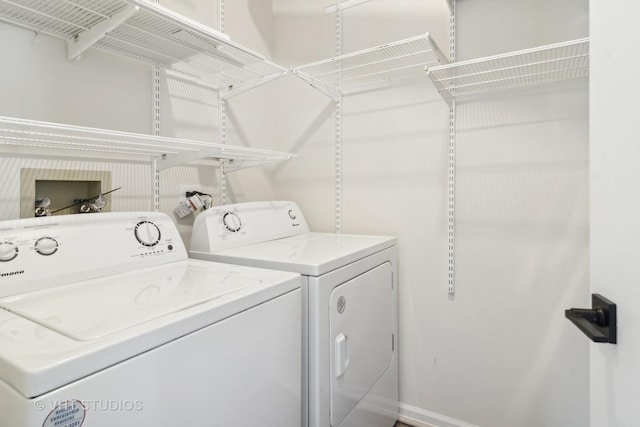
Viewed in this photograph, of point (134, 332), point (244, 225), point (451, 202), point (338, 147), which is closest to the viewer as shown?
point (134, 332)

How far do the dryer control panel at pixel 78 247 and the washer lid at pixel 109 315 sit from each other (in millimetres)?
39

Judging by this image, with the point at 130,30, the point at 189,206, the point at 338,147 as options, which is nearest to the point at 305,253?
the point at 189,206

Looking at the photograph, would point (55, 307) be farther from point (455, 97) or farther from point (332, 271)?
point (455, 97)

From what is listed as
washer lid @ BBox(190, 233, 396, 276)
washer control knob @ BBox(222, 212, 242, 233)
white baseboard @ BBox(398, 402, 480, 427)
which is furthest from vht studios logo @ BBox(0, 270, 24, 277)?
white baseboard @ BBox(398, 402, 480, 427)

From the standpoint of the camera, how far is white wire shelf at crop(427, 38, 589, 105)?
131 cm

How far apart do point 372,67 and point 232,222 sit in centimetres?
112

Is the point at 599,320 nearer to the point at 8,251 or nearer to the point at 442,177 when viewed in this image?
the point at 442,177

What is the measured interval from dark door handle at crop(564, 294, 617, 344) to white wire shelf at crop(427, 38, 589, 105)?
0.93 meters

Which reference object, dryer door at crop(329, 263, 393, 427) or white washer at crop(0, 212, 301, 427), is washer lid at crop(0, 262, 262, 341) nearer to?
white washer at crop(0, 212, 301, 427)

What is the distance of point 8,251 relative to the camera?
35.5 inches

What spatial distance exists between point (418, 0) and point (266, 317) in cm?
177

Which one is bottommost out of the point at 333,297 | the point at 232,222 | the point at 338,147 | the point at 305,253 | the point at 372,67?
the point at 333,297

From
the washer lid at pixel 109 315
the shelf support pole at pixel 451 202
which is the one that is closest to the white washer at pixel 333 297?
the washer lid at pixel 109 315

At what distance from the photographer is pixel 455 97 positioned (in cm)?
171
